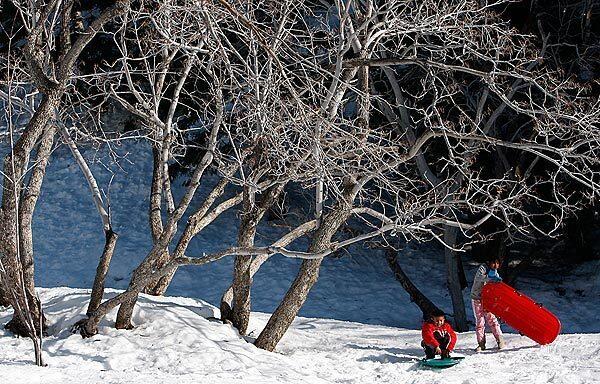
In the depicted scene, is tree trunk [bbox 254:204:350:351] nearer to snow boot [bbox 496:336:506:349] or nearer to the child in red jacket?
the child in red jacket

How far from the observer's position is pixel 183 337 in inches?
394

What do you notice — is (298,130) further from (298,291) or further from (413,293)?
(413,293)

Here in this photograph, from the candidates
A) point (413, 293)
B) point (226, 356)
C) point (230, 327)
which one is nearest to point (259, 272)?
point (413, 293)

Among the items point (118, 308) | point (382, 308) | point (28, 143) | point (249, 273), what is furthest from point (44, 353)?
point (382, 308)

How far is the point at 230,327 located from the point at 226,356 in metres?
1.54

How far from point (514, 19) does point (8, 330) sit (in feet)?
35.6

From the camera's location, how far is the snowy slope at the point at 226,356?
8.74 meters

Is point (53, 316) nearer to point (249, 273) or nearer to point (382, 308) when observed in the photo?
point (249, 273)

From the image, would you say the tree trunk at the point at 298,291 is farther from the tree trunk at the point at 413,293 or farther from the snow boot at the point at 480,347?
the tree trunk at the point at 413,293

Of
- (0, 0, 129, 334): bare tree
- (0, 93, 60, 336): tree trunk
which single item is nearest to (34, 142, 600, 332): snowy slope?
(0, 0, 129, 334): bare tree

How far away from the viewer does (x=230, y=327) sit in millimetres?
11180

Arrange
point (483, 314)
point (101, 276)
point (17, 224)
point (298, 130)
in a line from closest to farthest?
1. point (298, 130)
2. point (17, 224)
3. point (101, 276)
4. point (483, 314)

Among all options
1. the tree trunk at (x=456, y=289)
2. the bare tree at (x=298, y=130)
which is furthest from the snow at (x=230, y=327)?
the tree trunk at (x=456, y=289)

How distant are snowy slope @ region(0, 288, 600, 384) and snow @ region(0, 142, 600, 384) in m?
0.02
